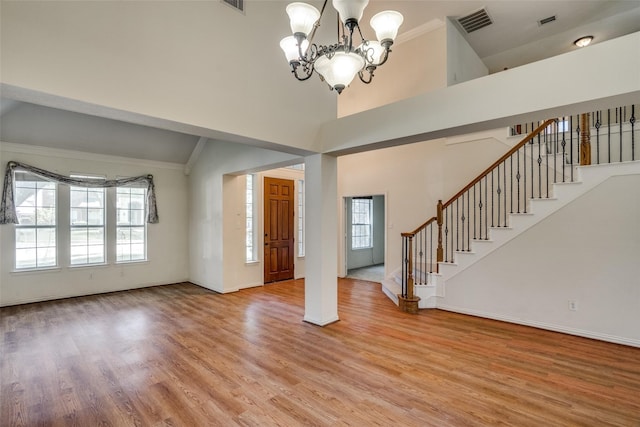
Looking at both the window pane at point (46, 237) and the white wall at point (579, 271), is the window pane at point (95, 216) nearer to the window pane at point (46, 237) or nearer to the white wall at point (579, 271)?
the window pane at point (46, 237)

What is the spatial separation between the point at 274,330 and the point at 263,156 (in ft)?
9.02

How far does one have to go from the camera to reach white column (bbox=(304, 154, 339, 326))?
13.8ft

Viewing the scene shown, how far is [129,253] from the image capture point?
653 cm

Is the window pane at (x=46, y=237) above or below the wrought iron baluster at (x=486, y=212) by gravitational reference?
below

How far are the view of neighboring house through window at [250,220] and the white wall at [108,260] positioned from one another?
1.70 m

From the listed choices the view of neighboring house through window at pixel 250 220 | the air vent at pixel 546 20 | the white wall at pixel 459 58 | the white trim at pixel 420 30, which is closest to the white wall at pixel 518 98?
the white wall at pixel 459 58

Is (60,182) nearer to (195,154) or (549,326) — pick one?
(195,154)

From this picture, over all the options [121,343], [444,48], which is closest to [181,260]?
[121,343]

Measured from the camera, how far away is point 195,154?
22.6ft

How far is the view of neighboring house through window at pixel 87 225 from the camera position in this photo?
589 cm

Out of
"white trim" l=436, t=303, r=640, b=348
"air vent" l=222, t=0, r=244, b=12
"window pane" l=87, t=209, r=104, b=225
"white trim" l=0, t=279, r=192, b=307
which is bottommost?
"white trim" l=0, t=279, r=192, b=307

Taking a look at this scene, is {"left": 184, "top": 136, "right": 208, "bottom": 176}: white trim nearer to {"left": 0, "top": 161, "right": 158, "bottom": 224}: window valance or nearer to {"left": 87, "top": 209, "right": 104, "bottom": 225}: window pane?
{"left": 0, "top": 161, "right": 158, "bottom": 224}: window valance

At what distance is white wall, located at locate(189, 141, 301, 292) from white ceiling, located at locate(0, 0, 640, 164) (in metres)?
0.85

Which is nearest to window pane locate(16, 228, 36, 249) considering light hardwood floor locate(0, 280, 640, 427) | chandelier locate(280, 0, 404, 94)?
light hardwood floor locate(0, 280, 640, 427)
